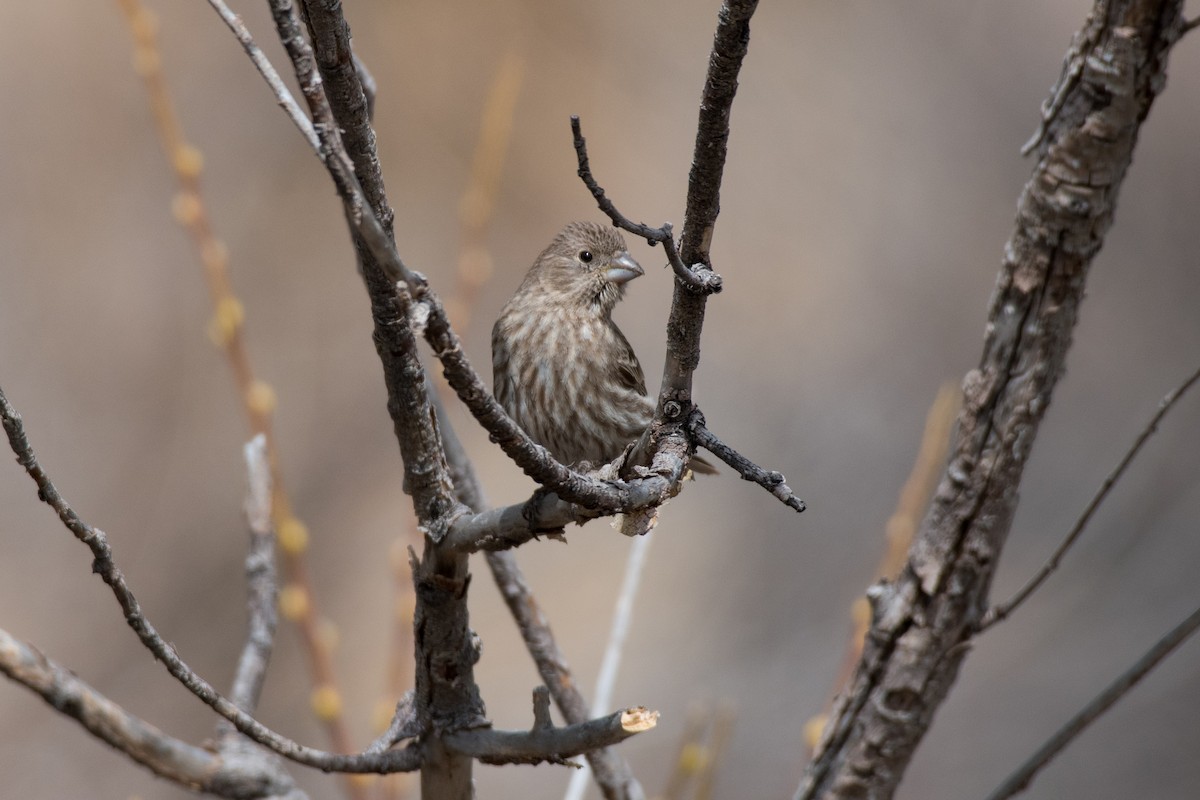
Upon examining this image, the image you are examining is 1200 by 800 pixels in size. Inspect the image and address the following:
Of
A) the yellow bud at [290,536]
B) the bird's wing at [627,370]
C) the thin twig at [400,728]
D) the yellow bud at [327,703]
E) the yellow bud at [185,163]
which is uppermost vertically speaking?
the bird's wing at [627,370]

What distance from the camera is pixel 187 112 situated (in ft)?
22.2

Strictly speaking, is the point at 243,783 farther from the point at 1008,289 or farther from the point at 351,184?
the point at 1008,289

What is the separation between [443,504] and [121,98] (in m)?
5.50

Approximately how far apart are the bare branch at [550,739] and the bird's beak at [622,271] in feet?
7.04

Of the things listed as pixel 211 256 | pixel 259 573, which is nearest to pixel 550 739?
pixel 259 573

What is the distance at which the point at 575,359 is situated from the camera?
12.5ft

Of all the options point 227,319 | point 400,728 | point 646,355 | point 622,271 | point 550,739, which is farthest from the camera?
point 646,355

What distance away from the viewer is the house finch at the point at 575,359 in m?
3.71

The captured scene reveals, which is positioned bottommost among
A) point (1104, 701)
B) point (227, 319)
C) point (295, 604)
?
point (1104, 701)

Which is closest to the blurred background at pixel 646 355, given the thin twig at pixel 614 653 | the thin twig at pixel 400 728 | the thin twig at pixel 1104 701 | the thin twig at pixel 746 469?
the thin twig at pixel 614 653

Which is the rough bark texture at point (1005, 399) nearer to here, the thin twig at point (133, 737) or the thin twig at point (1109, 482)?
the thin twig at point (1109, 482)

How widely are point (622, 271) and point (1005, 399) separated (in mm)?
1746

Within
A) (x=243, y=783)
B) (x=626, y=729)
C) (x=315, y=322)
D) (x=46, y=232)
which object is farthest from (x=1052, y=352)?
(x=46, y=232)

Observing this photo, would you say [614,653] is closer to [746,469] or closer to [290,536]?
[290,536]
